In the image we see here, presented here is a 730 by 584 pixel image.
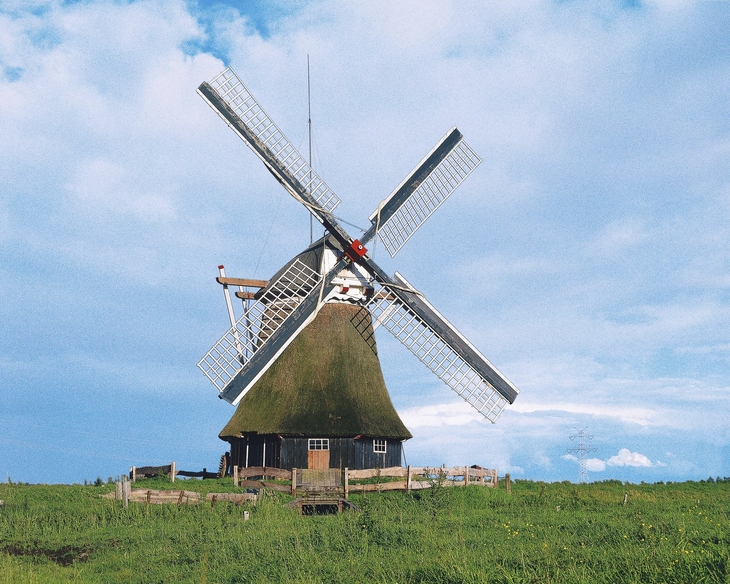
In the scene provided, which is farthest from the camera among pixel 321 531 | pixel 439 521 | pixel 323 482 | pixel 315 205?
pixel 315 205

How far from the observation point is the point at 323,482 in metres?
23.9

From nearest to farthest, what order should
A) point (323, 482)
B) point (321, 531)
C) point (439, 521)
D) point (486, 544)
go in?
point (486, 544) < point (321, 531) < point (439, 521) < point (323, 482)

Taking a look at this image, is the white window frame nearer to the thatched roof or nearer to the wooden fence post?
the thatched roof

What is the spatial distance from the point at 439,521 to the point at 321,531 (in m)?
3.33

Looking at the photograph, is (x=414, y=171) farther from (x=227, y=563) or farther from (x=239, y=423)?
(x=227, y=563)

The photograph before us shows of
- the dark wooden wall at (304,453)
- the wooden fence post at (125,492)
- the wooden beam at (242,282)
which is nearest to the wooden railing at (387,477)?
the dark wooden wall at (304,453)

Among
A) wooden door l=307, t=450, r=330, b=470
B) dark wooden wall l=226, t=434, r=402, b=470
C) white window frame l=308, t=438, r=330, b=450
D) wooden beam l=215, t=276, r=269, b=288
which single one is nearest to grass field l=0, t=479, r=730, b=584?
dark wooden wall l=226, t=434, r=402, b=470

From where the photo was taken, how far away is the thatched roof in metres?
24.6

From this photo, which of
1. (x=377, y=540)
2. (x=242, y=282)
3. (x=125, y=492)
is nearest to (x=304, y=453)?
(x=125, y=492)

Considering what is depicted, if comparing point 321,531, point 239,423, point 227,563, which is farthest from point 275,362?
point 227,563

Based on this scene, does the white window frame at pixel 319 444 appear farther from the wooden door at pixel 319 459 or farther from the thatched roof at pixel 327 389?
the thatched roof at pixel 327 389

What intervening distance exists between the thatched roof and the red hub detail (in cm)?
188

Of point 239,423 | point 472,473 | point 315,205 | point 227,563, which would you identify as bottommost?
point 227,563

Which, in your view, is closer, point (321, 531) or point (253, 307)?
point (321, 531)
